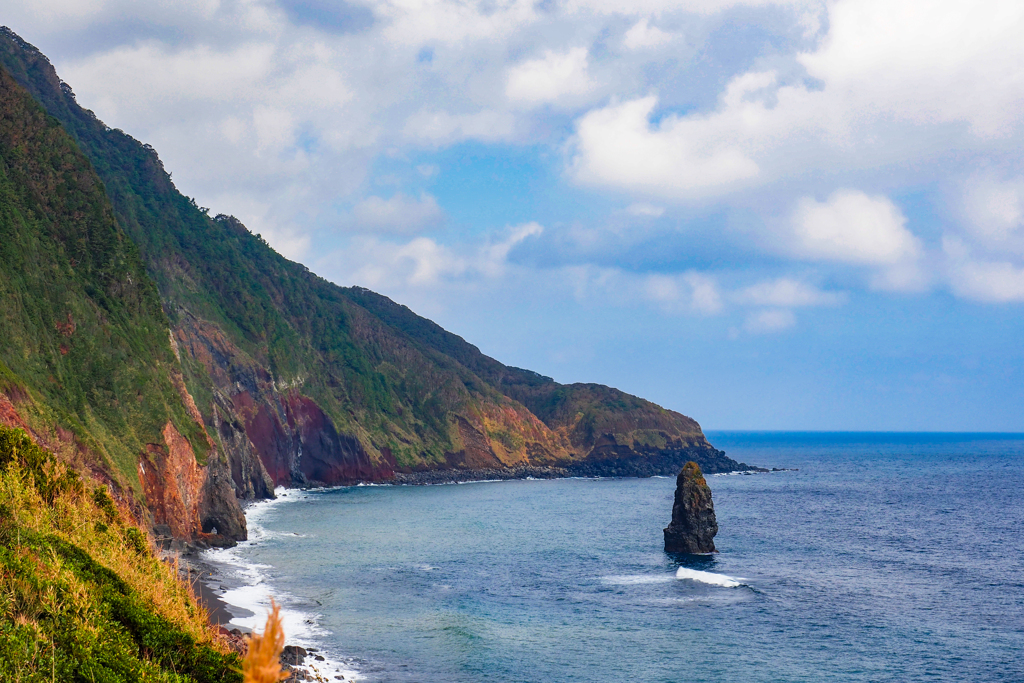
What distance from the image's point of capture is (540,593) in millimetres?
48719

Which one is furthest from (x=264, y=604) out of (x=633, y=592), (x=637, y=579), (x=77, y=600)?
(x=77, y=600)

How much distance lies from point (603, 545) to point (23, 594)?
58179 millimetres

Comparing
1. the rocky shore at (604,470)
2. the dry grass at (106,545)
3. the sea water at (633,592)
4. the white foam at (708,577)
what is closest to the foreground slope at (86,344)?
→ the sea water at (633,592)

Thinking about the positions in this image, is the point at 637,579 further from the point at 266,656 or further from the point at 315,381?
the point at 315,381

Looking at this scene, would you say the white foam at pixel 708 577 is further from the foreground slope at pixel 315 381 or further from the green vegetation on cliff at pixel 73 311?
the foreground slope at pixel 315 381

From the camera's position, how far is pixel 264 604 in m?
42.1

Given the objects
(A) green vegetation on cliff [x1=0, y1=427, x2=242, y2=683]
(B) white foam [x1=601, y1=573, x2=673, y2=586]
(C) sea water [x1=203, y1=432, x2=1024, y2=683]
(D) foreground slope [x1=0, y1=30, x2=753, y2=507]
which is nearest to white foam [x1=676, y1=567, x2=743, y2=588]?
(C) sea water [x1=203, y1=432, x2=1024, y2=683]

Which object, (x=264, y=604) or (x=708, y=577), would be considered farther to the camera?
(x=708, y=577)

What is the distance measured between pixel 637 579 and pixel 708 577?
519cm

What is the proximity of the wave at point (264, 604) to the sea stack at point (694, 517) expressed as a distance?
32.6 m

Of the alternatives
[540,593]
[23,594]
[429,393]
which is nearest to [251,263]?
[429,393]

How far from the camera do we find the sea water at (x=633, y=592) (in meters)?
35.2

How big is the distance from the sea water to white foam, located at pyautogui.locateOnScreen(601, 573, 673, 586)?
210 mm

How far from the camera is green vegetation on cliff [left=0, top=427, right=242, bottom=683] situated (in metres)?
12.9
